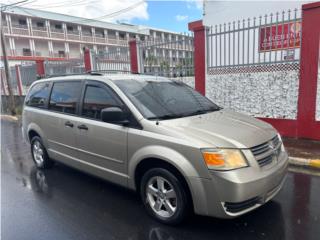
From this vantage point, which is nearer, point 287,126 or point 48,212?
point 48,212

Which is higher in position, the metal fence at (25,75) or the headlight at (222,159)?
the metal fence at (25,75)

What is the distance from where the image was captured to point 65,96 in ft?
14.8

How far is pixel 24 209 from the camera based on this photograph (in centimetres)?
365

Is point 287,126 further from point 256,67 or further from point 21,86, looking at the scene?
point 21,86

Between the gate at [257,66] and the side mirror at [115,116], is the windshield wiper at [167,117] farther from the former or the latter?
the gate at [257,66]

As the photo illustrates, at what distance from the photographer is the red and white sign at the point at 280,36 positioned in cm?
609

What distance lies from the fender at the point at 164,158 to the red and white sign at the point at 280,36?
4.54 metres

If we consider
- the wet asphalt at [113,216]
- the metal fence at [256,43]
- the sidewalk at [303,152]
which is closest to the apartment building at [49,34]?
the metal fence at [256,43]

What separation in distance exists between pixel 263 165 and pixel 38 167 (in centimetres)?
435

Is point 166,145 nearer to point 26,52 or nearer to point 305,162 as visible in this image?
point 305,162

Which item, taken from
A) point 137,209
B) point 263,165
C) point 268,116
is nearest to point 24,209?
point 137,209

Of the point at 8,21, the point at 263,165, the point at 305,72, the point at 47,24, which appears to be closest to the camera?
the point at 263,165

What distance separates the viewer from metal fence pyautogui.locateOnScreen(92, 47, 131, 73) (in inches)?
400

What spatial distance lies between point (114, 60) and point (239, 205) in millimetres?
9015
